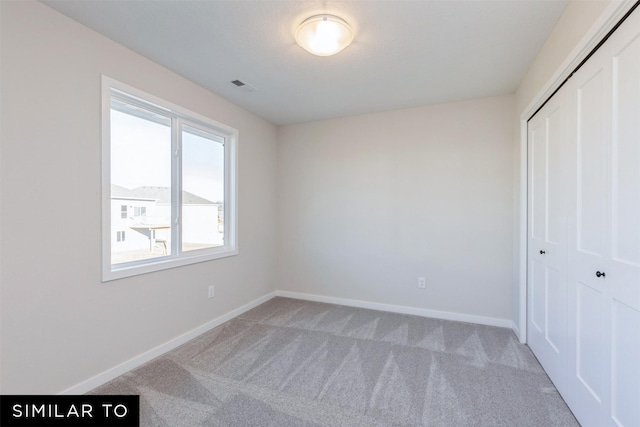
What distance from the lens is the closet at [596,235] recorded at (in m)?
1.25

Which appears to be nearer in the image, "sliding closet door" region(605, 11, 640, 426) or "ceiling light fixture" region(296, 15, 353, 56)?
"sliding closet door" region(605, 11, 640, 426)

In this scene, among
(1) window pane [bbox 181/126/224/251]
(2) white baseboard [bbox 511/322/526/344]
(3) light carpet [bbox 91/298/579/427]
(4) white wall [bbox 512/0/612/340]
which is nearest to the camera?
(4) white wall [bbox 512/0/612/340]

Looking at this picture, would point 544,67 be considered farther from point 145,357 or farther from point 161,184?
point 145,357

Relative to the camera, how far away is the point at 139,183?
243 cm

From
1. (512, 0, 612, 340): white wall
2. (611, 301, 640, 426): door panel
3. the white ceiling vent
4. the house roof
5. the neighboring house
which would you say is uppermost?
the white ceiling vent

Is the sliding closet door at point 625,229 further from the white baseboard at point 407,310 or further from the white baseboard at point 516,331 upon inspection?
the white baseboard at point 407,310

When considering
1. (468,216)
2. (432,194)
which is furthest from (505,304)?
(432,194)

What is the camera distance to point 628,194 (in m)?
1.26

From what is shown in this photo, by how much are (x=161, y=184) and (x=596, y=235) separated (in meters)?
3.16

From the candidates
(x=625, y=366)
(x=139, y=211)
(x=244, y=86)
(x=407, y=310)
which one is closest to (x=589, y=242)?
(x=625, y=366)

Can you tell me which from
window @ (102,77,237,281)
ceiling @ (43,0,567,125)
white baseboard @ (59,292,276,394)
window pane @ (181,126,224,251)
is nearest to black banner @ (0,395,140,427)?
white baseboard @ (59,292,276,394)

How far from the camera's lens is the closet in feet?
4.09

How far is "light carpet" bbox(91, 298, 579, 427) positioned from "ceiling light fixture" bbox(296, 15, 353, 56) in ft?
7.75

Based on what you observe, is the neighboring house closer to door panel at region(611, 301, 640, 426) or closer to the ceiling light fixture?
the ceiling light fixture
